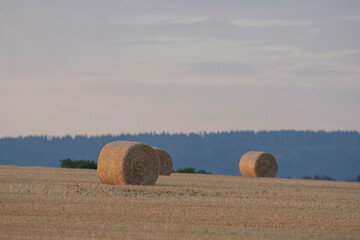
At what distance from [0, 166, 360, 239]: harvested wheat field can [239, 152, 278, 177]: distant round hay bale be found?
21.7 m

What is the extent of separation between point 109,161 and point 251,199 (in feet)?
26.4

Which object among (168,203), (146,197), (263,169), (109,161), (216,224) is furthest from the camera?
(263,169)

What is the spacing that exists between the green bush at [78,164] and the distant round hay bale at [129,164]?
27.0 meters

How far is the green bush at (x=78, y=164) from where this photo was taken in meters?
56.3

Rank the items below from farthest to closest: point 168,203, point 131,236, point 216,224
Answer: point 168,203 → point 216,224 → point 131,236

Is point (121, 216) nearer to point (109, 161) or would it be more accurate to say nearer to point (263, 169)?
point (109, 161)

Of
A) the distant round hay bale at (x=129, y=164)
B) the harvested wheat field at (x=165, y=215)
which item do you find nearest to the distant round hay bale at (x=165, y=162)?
the distant round hay bale at (x=129, y=164)

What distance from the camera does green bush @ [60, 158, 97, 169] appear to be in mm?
56281

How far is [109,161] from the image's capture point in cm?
2889

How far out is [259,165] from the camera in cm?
4634

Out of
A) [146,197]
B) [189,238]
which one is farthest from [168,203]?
[189,238]

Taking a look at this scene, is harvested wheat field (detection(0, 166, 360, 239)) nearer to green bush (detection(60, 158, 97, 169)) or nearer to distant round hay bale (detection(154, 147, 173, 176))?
distant round hay bale (detection(154, 147, 173, 176))

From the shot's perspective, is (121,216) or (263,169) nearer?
(121,216)

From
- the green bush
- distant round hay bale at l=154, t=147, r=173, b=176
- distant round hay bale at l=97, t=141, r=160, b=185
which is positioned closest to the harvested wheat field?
distant round hay bale at l=97, t=141, r=160, b=185
